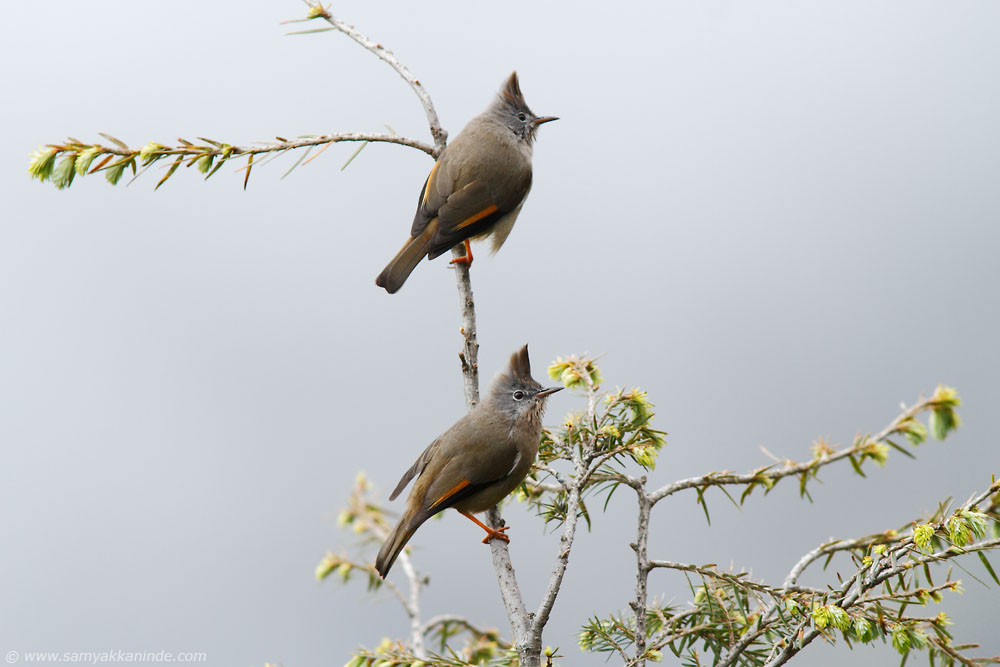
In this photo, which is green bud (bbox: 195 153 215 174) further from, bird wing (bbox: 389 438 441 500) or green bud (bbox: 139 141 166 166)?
bird wing (bbox: 389 438 441 500)

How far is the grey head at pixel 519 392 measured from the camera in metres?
3.04

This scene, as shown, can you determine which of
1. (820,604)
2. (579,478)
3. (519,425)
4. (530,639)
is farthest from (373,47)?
(820,604)

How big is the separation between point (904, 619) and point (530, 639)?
93cm

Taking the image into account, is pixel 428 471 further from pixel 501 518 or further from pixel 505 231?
pixel 505 231

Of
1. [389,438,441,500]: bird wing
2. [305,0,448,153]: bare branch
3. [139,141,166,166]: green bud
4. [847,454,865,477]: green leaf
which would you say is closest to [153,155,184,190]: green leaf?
[139,141,166,166]: green bud

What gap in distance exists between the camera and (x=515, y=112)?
3.89 metres

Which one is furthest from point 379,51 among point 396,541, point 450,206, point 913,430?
point 913,430

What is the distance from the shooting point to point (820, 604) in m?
2.07

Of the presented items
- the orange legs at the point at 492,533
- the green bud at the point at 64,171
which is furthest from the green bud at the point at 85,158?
the orange legs at the point at 492,533

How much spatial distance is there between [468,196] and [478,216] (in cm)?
9

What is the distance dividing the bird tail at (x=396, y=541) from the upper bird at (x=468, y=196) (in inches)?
A: 31.7

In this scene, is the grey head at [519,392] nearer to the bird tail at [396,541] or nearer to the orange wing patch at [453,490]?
the orange wing patch at [453,490]

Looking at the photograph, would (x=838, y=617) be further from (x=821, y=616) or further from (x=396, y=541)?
(x=396, y=541)

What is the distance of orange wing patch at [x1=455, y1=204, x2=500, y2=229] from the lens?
3.28m
